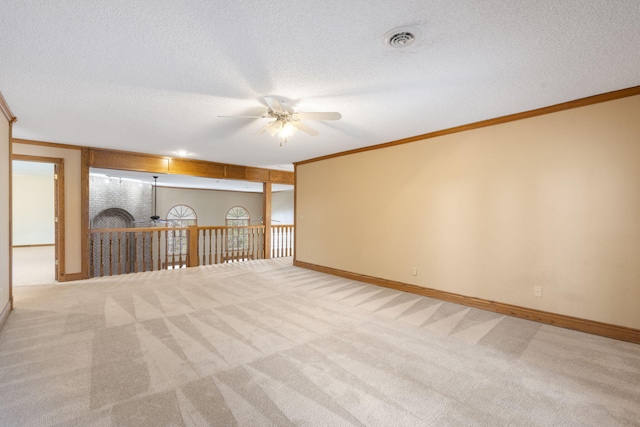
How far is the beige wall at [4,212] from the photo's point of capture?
114 inches

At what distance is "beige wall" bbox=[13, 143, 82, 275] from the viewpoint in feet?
15.4

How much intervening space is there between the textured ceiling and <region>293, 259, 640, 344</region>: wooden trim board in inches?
87.8

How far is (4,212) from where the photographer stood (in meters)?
3.04

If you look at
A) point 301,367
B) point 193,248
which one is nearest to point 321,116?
point 301,367

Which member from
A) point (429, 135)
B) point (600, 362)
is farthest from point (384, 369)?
point (429, 135)

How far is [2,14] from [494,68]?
3.25 metres

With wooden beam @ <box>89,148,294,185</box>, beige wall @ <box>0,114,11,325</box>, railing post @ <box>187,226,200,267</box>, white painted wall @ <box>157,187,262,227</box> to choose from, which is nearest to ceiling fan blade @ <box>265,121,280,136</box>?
beige wall @ <box>0,114,11,325</box>

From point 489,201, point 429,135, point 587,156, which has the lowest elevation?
point 489,201

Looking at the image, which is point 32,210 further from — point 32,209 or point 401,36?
point 401,36

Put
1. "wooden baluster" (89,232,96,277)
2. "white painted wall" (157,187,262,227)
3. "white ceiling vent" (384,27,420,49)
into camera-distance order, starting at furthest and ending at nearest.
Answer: "white painted wall" (157,187,262,227) → "wooden baluster" (89,232,96,277) → "white ceiling vent" (384,27,420,49)

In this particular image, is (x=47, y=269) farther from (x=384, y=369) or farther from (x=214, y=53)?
(x=384, y=369)

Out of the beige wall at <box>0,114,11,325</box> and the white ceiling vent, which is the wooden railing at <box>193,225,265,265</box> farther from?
the white ceiling vent

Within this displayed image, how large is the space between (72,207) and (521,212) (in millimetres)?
6772

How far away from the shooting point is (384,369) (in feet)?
6.80
